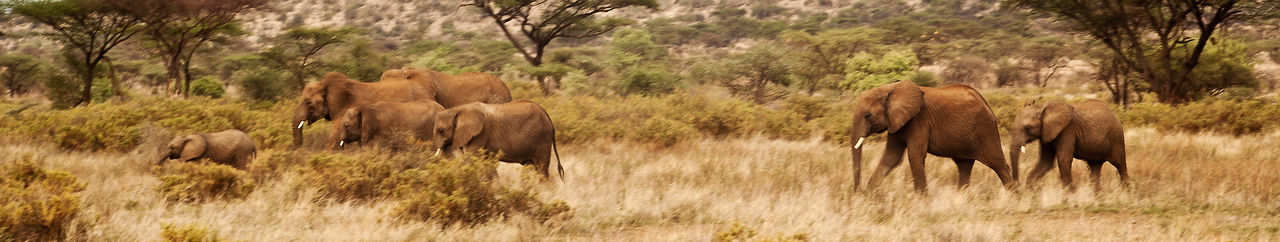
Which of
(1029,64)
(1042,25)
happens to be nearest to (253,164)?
(1029,64)

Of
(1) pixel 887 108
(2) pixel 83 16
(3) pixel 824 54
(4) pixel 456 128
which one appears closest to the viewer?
(1) pixel 887 108

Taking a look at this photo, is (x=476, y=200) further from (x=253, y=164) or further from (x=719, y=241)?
(x=253, y=164)

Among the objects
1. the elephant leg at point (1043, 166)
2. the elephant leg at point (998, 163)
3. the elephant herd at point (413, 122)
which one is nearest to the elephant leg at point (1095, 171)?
the elephant leg at point (1043, 166)

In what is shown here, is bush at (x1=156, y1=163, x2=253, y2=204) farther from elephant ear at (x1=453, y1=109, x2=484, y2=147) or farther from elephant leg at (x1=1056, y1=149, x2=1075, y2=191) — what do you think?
elephant leg at (x1=1056, y1=149, x2=1075, y2=191)

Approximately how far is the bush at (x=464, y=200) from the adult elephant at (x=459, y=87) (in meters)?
5.24

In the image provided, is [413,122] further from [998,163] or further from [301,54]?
[301,54]

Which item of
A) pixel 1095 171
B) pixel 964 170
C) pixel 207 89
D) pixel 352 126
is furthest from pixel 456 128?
pixel 207 89

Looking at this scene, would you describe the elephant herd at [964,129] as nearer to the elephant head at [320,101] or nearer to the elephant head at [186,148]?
the elephant head at [320,101]

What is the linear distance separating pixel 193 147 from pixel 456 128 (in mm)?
2959

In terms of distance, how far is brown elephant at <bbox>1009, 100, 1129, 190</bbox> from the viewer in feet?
30.1

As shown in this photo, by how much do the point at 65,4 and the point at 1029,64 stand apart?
35990mm

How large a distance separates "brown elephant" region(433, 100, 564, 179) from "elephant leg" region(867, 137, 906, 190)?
3.12 meters

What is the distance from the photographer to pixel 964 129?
894 cm

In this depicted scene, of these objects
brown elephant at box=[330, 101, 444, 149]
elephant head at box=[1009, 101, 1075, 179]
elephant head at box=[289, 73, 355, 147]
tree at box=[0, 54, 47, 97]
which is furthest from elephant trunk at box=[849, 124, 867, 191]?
tree at box=[0, 54, 47, 97]
